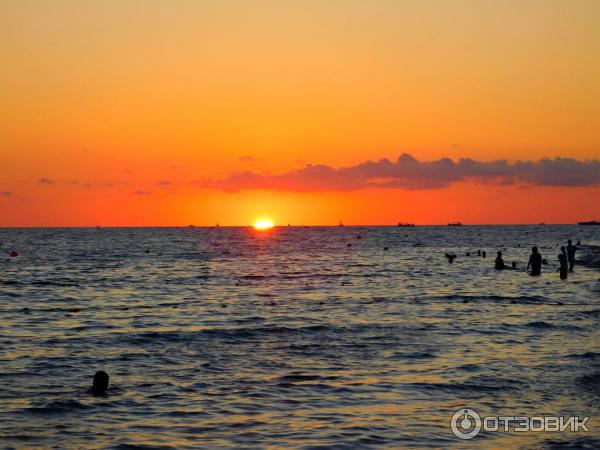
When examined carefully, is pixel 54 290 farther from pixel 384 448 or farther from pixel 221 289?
pixel 384 448

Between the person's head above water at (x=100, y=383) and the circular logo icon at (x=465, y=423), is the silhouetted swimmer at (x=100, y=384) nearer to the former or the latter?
the person's head above water at (x=100, y=383)

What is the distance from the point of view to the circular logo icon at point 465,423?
17.2 meters

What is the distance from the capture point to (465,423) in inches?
711

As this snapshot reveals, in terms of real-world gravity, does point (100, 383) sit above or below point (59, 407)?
above

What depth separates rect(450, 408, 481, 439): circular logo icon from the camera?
17.2 metres

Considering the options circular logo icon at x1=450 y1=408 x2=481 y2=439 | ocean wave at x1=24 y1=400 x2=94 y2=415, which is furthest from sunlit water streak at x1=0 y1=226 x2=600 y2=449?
circular logo icon at x1=450 y1=408 x2=481 y2=439

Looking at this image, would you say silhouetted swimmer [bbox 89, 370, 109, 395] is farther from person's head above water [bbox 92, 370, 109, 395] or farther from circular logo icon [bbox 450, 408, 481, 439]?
circular logo icon [bbox 450, 408, 481, 439]

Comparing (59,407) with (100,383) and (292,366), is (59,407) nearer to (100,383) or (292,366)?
(100,383)

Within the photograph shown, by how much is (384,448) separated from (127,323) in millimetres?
23519

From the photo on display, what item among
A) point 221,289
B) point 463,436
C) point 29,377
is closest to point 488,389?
point 463,436

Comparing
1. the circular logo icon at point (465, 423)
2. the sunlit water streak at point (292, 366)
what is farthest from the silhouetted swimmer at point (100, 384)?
the circular logo icon at point (465, 423)

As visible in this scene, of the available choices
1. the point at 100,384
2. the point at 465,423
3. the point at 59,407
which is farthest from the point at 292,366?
the point at 465,423

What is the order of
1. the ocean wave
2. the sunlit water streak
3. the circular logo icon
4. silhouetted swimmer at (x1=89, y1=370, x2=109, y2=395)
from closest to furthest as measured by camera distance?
1. the circular logo icon
2. the sunlit water streak
3. the ocean wave
4. silhouetted swimmer at (x1=89, y1=370, x2=109, y2=395)

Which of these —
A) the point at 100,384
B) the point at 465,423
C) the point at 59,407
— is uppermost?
the point at 100,384
